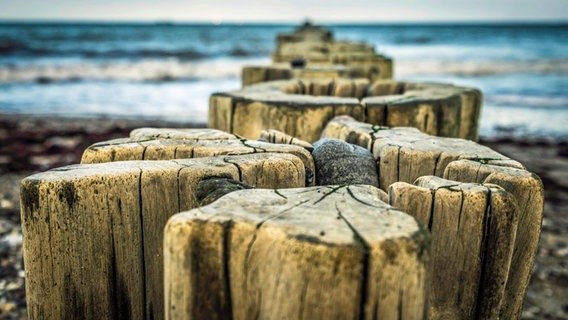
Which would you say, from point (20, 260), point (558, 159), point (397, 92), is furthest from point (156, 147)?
point (558, 159)

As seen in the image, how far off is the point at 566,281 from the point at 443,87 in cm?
242

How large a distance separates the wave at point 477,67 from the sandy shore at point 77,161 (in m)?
12.7

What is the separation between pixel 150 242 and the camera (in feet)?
5.26

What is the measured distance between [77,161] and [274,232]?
8.18 meters

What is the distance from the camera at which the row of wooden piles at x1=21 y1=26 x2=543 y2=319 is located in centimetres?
108

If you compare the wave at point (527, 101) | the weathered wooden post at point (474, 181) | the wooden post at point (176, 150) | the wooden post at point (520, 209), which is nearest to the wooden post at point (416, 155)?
the weathered wooden post at point (474, 181)

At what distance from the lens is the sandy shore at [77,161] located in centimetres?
422

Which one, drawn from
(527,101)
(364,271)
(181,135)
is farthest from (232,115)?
(527,101)

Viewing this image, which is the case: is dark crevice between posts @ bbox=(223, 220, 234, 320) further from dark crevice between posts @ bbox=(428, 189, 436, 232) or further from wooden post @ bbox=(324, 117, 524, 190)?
wooden post @ bbox=(324, 117, 524, 190)

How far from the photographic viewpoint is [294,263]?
3.51 ft

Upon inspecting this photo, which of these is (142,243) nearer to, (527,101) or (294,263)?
(294,263)

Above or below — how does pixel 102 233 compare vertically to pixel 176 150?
below

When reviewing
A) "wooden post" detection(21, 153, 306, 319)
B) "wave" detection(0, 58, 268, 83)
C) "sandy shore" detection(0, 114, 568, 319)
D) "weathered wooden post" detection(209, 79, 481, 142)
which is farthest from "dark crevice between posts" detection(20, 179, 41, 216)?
"wave" detection(0, 58, 268, 83)

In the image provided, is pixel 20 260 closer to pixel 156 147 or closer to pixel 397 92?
pixel 156 147
